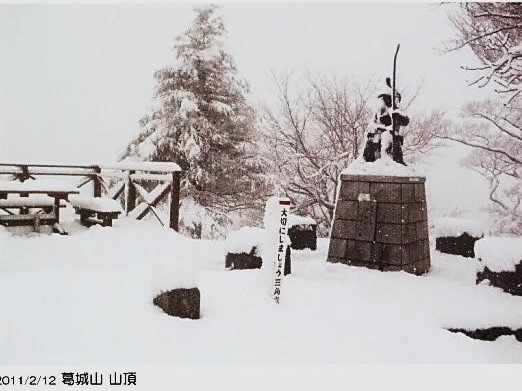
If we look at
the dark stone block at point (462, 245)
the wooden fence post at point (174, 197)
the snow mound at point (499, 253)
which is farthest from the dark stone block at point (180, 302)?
the dark stone block at point (462, 245)

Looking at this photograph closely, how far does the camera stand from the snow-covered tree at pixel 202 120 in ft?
35.6

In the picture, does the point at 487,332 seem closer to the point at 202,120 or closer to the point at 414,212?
the point at 414,212

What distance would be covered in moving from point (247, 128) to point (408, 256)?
814 centimetres

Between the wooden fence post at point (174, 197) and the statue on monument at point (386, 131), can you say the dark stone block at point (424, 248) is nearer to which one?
→ the statue on monument at point (386, 131)

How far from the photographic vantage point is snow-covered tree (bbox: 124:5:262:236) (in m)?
10.9

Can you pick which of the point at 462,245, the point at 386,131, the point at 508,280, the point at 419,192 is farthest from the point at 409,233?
the point at 462,245

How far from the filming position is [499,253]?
14.3ft

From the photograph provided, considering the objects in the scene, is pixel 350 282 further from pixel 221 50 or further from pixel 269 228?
pixel 221 50

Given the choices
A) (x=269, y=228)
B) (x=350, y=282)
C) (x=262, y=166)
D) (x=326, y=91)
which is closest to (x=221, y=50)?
(x=262, y=166)

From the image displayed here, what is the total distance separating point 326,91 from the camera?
47.3 feet

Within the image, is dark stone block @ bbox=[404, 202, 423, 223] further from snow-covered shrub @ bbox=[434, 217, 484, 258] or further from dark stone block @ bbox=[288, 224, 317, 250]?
dark stone block @ bbox=[288, 224, 317, 250]
